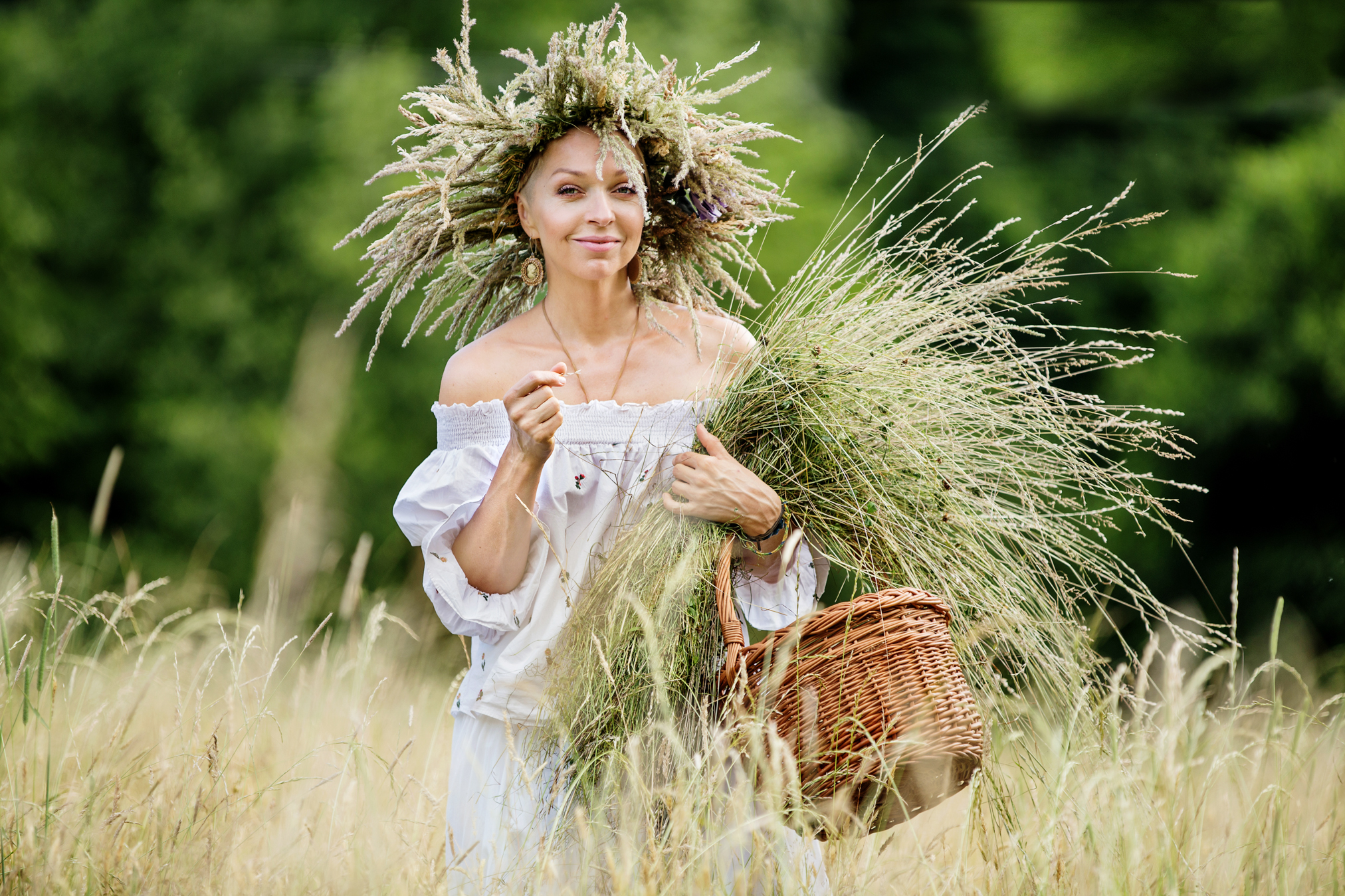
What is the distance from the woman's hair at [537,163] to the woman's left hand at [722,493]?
1.58 ft

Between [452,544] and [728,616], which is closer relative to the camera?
[728,616]

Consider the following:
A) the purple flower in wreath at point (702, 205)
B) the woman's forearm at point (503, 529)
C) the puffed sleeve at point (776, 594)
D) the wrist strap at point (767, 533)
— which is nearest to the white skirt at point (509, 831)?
the woman's forearm at point (503, 529)

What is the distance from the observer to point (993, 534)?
2.14m

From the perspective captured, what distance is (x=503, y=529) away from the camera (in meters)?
2.08

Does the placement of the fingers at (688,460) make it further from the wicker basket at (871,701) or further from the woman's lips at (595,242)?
the woman's lips at (595,242)

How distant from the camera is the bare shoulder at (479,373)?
7.40 ft

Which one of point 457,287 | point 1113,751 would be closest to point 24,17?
point 457,287

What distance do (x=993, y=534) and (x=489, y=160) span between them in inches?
48.1

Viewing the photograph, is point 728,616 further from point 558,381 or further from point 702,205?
point 702,205

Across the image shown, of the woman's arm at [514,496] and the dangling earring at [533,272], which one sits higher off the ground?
the dangling earring at [533,272]

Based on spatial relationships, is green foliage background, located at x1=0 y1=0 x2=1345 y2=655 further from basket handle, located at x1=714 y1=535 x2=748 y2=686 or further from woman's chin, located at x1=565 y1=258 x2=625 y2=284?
basket handle, located at x1=714 y1=535 x2=748 y2=686

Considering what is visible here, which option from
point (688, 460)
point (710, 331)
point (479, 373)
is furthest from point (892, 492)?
point (479, 373)

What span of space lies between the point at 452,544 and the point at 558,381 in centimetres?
41

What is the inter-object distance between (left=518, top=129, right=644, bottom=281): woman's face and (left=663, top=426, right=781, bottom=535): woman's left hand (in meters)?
0.45
